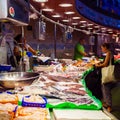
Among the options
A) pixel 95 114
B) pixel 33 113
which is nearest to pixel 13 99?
pixel 33 113

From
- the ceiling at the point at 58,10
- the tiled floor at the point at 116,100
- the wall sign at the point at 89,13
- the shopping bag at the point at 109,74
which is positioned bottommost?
the tiled floor at the point at 116,100

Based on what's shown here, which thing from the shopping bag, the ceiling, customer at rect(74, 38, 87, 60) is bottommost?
the shopping bag

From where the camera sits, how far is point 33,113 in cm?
182

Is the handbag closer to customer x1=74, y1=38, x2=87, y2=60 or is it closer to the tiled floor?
the tiled floor

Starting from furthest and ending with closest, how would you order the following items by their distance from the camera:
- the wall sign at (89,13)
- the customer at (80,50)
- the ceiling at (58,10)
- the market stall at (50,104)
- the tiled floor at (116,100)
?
1. the customer at (80,50)
2. the wall sign at (89,13)
3. the tiled floor at (116,100)
4. the ceiling at (58,10)
5. the market stall at (50,104)

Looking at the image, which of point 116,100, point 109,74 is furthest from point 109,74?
point 116,100

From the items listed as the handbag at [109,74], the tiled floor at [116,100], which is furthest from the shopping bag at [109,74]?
the tiled floor at [116,100]

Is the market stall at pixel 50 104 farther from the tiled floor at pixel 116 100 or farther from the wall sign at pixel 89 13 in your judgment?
the wall sign at pixel 89 13

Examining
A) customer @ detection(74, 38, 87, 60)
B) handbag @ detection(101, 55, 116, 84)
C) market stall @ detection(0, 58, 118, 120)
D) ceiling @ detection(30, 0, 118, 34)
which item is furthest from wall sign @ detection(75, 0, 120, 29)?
market stall @ detection(0, 58, 118, 120)

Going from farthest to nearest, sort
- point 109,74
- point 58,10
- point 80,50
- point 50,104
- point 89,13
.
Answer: point 89,13 → point 80,50 → point 58,10 → point 109,74 → point 50,104

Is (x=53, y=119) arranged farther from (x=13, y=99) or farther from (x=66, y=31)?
(x=66, y=31)

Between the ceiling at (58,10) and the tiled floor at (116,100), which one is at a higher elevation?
the ceiling at (58,10)

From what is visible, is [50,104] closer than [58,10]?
Yes

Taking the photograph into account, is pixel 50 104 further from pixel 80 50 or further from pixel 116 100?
pixel 80 50
